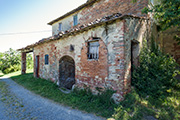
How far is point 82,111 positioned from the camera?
434cm

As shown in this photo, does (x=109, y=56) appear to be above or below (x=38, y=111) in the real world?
above

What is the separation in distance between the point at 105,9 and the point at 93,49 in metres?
4.49

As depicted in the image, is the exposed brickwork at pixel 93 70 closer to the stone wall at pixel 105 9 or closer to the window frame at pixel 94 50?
the window frame at pixel 94 50

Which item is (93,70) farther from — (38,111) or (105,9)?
(105,9)

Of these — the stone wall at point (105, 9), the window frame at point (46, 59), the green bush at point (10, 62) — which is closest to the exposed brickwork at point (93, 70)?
the stone wall at point (105, 9)

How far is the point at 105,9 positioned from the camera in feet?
28.1

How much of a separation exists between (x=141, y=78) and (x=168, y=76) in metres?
1.45

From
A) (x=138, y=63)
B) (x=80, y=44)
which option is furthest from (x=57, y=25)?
(x=138, y=63)

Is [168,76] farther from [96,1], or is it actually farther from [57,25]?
[57,25]

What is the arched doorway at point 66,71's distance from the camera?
7.91 m

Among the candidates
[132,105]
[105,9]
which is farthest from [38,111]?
[105,9]

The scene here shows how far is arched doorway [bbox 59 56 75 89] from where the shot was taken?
311 inches

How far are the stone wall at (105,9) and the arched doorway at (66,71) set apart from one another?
420 centimetres

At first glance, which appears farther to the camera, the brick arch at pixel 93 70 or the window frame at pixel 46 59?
the window frame at pixel 46 59
